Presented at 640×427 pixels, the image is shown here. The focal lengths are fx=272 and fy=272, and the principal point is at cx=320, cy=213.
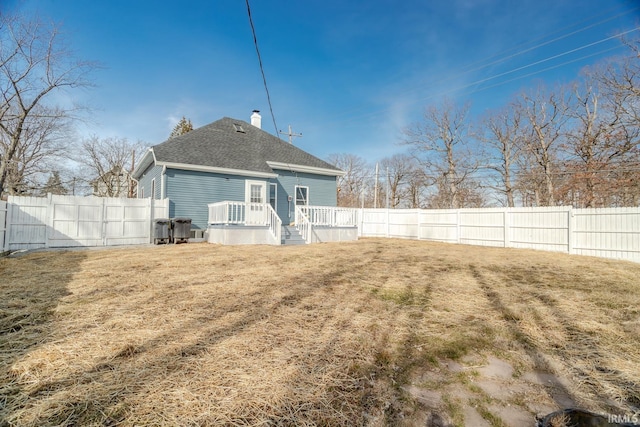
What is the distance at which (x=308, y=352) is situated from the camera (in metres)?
2.15

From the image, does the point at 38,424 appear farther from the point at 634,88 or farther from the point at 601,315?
the point at 634,88

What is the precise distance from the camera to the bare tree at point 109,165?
25641 millimetres

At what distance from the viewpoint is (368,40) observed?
14531 millimetres

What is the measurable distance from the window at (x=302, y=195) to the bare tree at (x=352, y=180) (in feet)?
60.2

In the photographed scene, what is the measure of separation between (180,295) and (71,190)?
32152 millimetres

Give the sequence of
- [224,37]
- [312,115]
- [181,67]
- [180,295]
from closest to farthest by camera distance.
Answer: [180,295], [224,37], [181,67], [312,115]

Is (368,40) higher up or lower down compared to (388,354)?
higher up

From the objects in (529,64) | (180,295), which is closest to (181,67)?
(180,295)

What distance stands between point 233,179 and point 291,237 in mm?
4279

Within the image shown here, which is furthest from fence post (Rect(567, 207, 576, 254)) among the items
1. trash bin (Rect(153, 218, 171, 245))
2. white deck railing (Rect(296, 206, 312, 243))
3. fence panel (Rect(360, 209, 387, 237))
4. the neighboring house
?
the neighboring house

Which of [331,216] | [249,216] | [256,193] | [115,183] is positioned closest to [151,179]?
[256,193]

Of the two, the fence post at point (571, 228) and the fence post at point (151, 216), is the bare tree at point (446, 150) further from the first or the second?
the fence post at point (151, 216)

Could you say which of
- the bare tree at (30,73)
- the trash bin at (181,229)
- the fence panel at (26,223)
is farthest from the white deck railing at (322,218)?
the bare tree at (30,73)

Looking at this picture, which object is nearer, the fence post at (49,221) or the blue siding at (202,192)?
the fence post at (49,221)
